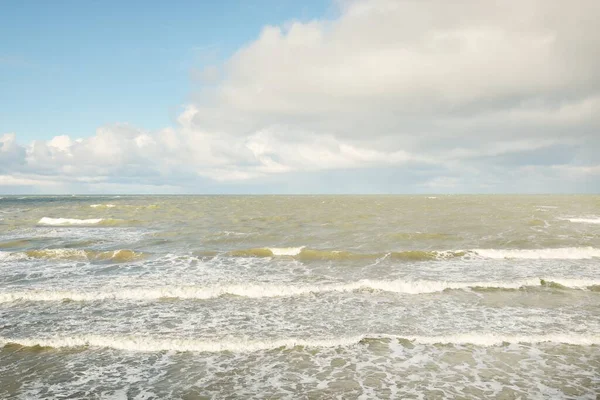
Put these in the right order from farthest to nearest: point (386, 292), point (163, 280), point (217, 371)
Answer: point (163, 280)
point (386, 292)
point (217, 371)

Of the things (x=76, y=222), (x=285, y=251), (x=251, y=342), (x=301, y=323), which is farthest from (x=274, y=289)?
(x=76, y=222)

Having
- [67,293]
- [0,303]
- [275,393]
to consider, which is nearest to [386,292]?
[275,393]

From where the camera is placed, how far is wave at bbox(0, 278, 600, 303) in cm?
1720

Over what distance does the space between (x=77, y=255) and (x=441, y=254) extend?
27.4 meters

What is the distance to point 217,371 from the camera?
1037 cm

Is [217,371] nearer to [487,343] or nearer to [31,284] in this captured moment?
[487,343]

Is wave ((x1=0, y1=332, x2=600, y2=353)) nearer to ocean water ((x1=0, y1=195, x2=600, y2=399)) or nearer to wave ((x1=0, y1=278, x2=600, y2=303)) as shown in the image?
ocean water ((x1=0, y1=195, x2=600, y2=399))

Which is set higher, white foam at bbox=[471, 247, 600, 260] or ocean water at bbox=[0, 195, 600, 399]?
white foam at bbox=[471, 247, 600, 260]

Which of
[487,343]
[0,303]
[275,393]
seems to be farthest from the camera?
[0,303]

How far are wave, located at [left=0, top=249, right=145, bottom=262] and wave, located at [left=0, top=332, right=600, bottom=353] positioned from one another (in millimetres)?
13981

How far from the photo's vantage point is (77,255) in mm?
27219

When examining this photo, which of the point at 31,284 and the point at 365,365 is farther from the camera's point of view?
the point at 31,284

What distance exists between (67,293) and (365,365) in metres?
14.9

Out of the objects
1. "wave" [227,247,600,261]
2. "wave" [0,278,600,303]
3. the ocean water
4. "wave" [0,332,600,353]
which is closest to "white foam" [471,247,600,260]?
"wave" [227,247,600,261]
